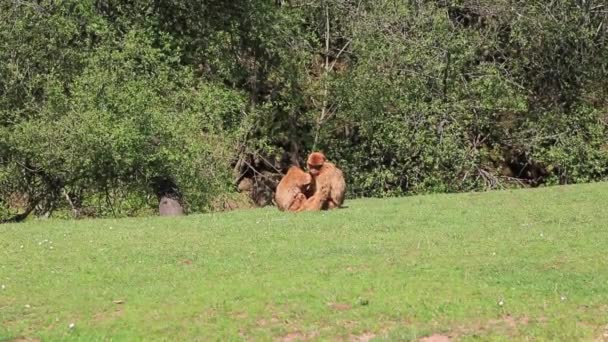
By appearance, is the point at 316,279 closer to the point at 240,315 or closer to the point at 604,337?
Answer: the point at 240,315

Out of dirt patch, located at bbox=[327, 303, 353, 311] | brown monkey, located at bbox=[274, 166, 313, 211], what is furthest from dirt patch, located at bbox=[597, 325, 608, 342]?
brown monkey, located at bbox=[274, 166, 313, 211]

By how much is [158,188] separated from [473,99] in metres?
11.2

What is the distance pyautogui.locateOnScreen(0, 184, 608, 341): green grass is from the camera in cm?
888

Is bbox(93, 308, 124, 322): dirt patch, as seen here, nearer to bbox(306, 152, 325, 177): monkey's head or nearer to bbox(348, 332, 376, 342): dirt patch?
bbox(348, 332, 376, 342): dirt patch

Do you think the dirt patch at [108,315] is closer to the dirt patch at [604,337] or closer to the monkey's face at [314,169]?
the dirt patch at [604,337]

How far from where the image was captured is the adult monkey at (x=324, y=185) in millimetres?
16922

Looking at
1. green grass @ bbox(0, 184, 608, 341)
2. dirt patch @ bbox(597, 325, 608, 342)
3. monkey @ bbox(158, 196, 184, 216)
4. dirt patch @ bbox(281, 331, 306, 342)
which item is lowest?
monkey @ bbox(158, 196, 184, 216)

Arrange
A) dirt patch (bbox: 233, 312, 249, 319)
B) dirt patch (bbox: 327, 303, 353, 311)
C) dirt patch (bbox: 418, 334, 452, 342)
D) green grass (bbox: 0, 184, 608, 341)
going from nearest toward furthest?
dirt patch (bbox: 418, 334, 452, 342) < green grass (bbox: 0, 184, 608, 341) < dirt patch (bbox: 233, 312, 249, 319) < dirt patch (bbox: 327, 303, 353, 311)

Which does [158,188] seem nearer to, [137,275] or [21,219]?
[21,219]

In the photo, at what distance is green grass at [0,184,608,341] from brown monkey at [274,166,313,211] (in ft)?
5.78

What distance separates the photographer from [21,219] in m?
24.1

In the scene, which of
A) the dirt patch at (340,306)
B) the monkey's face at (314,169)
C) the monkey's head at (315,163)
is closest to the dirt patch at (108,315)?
the dirt patch at (340,306)

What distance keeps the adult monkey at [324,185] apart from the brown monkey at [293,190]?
146 mm

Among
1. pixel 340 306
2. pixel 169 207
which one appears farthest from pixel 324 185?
pixel 340 306
